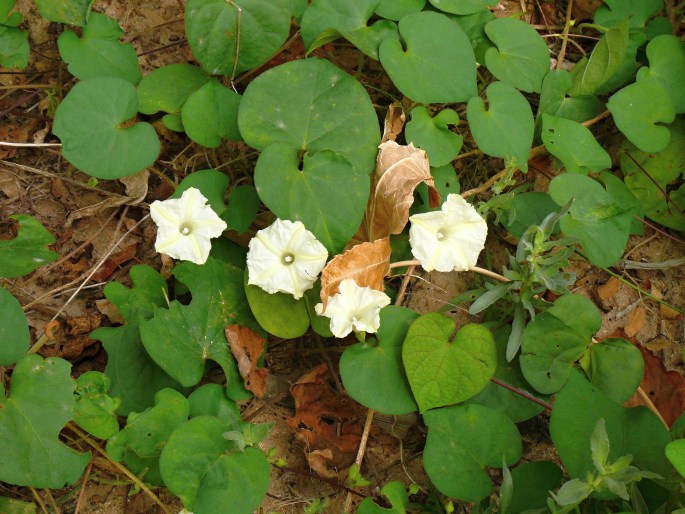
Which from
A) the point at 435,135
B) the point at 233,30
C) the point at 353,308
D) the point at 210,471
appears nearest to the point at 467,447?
the point at 353,308

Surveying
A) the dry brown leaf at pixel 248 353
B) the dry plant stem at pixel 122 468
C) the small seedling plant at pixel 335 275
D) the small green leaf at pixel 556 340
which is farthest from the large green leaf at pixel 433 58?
the dry plant stem at pixel 122 468

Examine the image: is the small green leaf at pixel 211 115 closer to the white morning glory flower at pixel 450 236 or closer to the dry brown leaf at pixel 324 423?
the white morning glory flower at pixel 450 236

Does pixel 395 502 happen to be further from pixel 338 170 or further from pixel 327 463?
pixel 338 170

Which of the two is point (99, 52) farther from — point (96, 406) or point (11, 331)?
point (96, 406)

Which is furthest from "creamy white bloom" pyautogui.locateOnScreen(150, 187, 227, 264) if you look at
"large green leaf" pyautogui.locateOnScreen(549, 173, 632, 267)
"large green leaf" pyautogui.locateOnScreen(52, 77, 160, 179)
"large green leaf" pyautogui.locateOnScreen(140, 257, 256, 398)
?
"large green leaf" pyautogui.locateOnScreen(549, 173, 632, 267)

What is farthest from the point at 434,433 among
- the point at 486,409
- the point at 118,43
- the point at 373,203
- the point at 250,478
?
the point at 118,43

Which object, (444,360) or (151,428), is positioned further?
(444,360)
